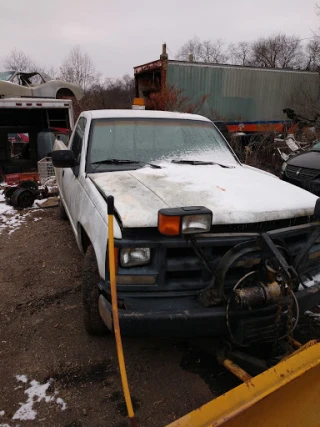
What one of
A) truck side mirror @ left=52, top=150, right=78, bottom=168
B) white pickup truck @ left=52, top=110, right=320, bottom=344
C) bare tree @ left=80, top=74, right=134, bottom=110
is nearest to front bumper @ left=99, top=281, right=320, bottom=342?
white pickup truck @ left=52, top=110, right=320, bottom=344

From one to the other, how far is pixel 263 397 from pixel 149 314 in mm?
813

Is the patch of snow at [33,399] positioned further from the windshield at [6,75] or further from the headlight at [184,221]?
the windshield at [6,75]

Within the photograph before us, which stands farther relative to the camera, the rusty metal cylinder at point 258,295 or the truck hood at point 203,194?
the truck hood at point 203,194

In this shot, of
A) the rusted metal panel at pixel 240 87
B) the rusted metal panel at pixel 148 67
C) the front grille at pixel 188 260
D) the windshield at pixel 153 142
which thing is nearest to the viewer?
the front grille at pixel 188 260

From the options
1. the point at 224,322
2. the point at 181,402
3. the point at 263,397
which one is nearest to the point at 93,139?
the point at 224,322

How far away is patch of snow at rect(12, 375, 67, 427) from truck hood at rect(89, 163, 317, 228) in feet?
4.32

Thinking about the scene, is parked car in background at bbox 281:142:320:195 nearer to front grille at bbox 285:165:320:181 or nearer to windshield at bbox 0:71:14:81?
front grille at bbox 285:165:320:181

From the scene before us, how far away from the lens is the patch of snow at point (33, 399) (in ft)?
7.25

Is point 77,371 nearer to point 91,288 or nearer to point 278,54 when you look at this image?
point 91,288

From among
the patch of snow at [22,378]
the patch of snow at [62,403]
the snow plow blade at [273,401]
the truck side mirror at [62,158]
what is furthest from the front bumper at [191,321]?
the truck side mirror at [62,158]

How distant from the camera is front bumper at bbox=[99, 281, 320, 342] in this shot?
211 centimetres

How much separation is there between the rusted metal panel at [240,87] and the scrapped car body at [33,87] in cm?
423

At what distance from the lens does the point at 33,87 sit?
12188 millimetres

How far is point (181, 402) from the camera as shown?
2.34 metres
